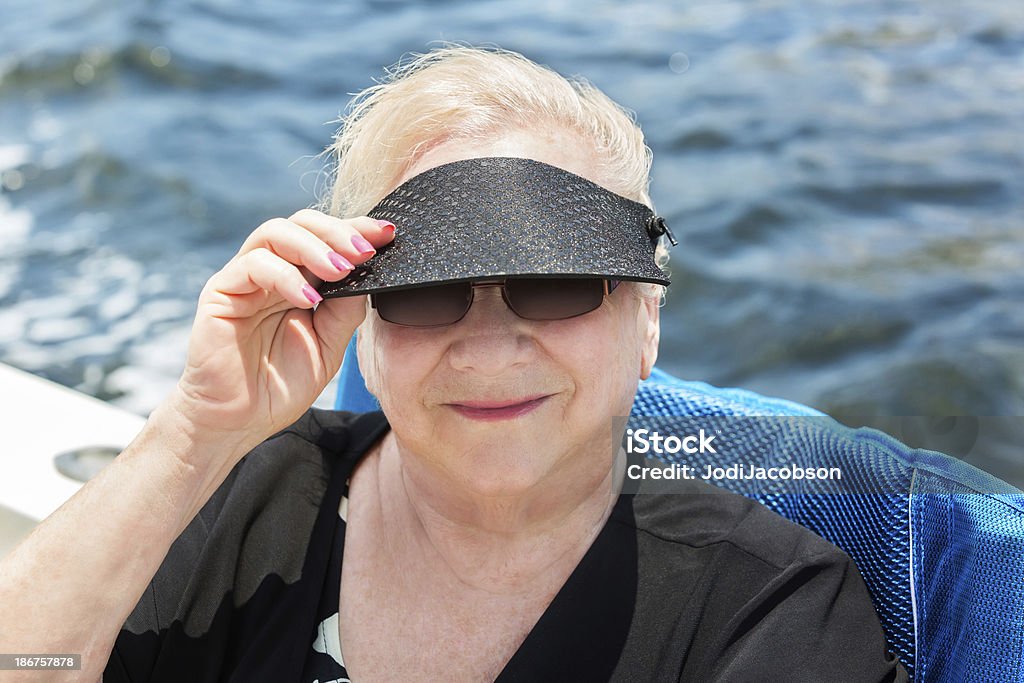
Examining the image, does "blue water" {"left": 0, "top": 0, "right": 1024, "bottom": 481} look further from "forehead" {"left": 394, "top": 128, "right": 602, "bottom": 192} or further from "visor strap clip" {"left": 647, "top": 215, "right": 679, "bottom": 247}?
"visor strap clip" {"left": 647, "top": 215, "right": 679, "bottom": 247}

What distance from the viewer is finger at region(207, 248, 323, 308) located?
1.86 m

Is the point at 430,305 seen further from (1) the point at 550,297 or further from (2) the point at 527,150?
(2) the point at 527,150

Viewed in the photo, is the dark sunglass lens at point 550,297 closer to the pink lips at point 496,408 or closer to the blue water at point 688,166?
the pink lips at point 496,408

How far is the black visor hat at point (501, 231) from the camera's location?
179 cm

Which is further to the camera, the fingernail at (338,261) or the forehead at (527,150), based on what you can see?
the forehead at (527,150)

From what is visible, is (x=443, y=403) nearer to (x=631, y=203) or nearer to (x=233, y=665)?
(x=631, y=203)

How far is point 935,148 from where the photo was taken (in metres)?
7.04

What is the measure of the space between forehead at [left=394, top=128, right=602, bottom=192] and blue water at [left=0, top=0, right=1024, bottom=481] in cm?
210

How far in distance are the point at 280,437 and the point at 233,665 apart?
1.51 ft

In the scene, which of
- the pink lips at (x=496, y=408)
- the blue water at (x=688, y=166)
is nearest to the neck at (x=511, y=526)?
the pink lips at (x=496, y=408)

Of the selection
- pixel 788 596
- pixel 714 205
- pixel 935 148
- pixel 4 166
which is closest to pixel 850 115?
pixel 935 148

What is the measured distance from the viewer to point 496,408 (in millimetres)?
1928

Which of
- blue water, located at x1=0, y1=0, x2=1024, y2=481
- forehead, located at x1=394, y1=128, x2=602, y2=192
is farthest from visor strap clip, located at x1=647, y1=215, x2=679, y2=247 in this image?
blue water, located at x1=0, y1=0, x2=1024, y2=481

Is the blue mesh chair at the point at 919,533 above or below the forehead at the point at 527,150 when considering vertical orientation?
below
